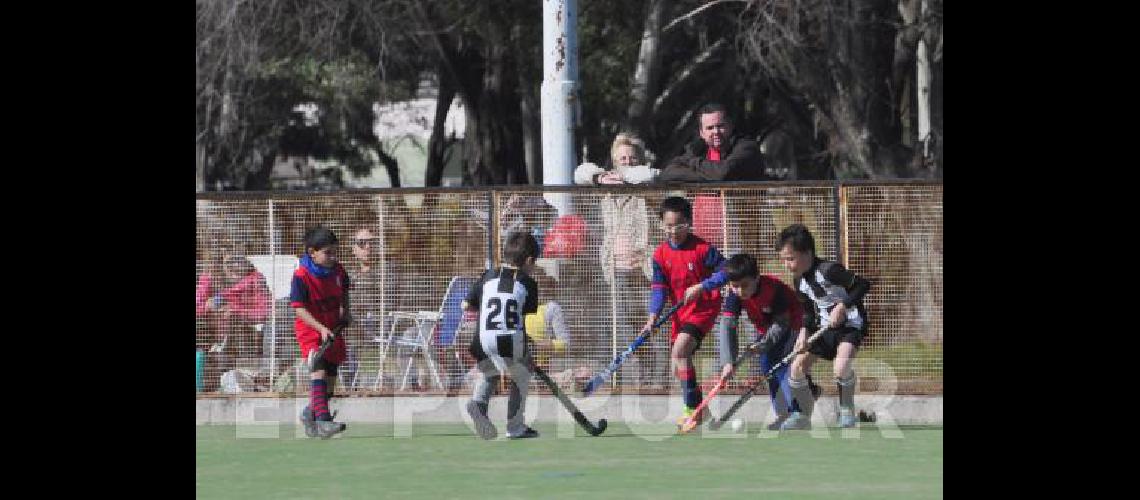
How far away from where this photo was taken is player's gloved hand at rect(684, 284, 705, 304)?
1498 centimetres

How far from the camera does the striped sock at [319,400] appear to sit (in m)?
14.8

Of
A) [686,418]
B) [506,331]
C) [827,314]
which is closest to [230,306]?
[506,331]

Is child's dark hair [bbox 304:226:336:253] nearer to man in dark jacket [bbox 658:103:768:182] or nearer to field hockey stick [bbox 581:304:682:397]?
field hockey stick [bbox 581:304:682:397]

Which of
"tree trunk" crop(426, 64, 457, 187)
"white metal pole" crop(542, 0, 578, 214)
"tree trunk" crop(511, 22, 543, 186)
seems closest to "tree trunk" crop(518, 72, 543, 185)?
"tree trunk" crop(511, 22, 543, 186)

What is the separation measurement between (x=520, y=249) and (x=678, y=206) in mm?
1301

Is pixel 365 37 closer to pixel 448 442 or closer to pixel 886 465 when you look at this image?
pixel 448 442

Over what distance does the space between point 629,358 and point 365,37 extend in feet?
61.7

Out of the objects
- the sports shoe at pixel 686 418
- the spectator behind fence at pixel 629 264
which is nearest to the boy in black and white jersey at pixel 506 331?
the sports shoe at pixel 686 418

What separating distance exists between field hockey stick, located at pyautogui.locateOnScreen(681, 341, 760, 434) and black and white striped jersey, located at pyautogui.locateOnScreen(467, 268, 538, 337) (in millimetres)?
1298

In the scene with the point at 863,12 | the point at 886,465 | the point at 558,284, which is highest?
the point at 863,12

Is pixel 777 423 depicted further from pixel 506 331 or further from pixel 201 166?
pixel 201 166

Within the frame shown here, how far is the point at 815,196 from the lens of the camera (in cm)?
1541

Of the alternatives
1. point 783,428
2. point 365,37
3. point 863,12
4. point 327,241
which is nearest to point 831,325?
point 783,428

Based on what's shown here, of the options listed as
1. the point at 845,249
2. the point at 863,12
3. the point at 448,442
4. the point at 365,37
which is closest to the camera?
the point at 448,442
